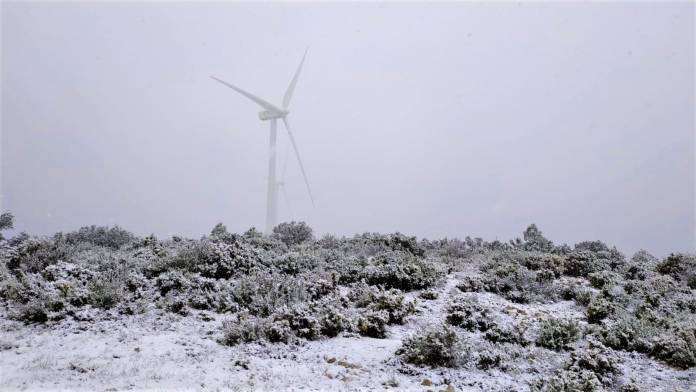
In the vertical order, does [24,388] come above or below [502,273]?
below

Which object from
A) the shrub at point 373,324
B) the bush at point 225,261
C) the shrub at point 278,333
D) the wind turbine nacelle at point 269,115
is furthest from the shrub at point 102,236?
the wind turbine nacelle at point 269,115

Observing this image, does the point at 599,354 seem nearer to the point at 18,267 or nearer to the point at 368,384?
the point at 368,384

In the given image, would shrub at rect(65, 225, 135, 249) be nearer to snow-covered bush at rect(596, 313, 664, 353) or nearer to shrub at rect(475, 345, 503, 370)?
shrub at rect(475, 345, 503, 370)

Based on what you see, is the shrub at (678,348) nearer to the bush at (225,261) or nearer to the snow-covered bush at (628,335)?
the snow-covered bush at (628,335)

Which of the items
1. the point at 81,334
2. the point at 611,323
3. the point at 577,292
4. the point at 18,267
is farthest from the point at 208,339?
the point at 577,292

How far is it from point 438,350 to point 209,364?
3403mm

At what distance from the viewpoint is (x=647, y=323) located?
716cm

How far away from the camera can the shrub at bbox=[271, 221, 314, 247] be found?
1811 centimetres

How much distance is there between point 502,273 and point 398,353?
20.9 ft

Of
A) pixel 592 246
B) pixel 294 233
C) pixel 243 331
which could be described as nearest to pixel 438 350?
pixel 243 331

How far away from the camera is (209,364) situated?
17.4ft

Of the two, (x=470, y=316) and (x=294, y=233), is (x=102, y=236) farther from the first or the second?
(x=470, y=316)

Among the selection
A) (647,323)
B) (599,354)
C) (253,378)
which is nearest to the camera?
(253,378)

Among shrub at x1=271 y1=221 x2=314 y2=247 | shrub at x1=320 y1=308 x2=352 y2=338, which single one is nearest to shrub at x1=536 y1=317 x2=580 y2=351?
shrub at x1=320 y1=308 x2=352 y2=338
